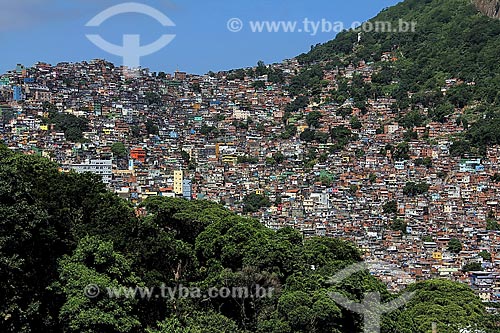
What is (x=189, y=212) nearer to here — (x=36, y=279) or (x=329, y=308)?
(x=329, y=308)

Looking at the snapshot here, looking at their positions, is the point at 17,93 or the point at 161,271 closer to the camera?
the point at 161,271

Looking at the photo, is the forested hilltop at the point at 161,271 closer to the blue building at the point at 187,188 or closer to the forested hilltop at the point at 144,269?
the forested hilltop at the point at 144,269

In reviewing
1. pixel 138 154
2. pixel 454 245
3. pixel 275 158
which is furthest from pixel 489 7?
pixel 454 245

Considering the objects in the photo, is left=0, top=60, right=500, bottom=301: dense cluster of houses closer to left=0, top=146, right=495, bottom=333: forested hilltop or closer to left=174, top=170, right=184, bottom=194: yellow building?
left=174, top=170, right=184, bottom=194: yellow building

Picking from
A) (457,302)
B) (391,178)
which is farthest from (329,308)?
(391,178)

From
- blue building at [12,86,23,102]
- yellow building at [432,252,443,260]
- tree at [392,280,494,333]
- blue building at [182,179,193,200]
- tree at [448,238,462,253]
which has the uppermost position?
blue building at [12,86,23,102]

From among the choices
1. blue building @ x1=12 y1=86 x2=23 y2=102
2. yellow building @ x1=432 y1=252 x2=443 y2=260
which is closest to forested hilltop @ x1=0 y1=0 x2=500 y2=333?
yellow building @ x1=432 y1=252 x2=443 y2=260

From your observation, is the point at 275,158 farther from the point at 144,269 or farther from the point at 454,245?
the point at 144,269
